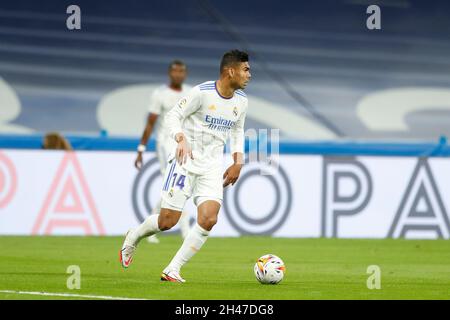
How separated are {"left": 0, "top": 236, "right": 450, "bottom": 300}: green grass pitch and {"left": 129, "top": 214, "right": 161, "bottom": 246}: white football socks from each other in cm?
36

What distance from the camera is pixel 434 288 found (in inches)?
400

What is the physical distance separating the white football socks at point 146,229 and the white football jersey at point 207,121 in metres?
0.60

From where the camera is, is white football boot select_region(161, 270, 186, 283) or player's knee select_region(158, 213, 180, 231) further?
player's knee select_region(158, 213, 180, 231)

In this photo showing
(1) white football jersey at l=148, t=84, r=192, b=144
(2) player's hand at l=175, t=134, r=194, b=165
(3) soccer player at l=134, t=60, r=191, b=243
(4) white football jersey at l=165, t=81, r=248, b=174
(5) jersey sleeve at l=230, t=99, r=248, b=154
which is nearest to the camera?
(2) player's hand at l=175, t=134, r=194, b=165

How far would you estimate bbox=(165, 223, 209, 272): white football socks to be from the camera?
1020cm

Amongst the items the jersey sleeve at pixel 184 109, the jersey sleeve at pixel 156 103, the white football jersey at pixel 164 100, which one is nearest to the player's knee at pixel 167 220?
the jersey sleeve at pixel 184 109

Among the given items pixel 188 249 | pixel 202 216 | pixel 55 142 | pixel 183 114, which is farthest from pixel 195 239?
pixel 55 142

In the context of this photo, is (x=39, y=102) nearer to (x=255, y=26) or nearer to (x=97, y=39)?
(x=97, y=39)

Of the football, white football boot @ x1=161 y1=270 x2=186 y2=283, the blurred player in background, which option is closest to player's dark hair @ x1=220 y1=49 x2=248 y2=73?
the football

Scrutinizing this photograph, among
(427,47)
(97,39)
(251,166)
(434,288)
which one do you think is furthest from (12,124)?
(434,288)

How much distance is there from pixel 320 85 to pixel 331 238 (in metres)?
5.23

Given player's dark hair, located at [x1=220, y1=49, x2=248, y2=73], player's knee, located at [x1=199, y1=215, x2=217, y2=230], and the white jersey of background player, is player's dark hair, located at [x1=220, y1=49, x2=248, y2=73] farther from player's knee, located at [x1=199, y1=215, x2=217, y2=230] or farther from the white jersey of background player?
player's knee, located at [x1=199, y1=215, x2=217, y2=230]

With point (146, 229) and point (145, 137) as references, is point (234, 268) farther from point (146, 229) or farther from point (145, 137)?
point (145, 137)

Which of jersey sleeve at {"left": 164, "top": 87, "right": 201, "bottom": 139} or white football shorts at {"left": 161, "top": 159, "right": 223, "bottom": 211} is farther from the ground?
jersey sleeve at {"left": 164, "top": 87, "right": 201, "bottom": 139}
